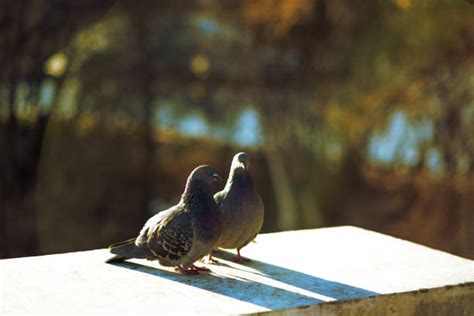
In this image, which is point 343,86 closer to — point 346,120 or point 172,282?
point 346,120

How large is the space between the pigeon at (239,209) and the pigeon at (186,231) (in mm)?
118

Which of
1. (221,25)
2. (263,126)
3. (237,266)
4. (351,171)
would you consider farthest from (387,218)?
(237,266)

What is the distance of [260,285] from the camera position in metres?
2.65

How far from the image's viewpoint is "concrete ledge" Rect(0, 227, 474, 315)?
2398 mm

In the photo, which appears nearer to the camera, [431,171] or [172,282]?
[172,282]

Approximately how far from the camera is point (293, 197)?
703 centimetres

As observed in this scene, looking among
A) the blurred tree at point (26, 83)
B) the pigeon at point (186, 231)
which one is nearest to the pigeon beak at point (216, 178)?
the pigeon at point (186, 231)

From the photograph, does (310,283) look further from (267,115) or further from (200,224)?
(267,115)

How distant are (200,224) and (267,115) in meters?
4.43

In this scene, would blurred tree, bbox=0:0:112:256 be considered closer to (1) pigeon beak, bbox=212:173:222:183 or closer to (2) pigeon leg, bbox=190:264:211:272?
(2) pigeon leg, bbox=190:264:211:272

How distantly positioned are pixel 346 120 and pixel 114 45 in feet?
7.73

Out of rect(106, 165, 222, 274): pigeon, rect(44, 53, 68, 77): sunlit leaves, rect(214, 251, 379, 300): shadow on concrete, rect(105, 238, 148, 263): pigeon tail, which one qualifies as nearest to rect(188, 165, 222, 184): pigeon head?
rect(106, 165, 222, 274): pigeon

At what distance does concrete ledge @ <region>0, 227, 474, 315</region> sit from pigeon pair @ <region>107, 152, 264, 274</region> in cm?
9

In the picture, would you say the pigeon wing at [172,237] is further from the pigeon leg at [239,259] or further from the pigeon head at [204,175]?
the pigeon leg at [239,259]
